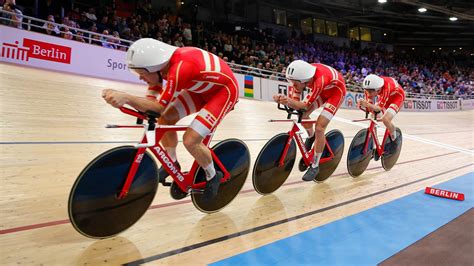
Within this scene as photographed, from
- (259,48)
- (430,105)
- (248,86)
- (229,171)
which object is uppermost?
(259,48)

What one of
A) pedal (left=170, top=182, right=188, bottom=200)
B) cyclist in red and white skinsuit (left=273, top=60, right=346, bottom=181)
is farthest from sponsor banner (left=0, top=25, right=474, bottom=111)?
pedal (left=170, top=182, right=188, bottom=200)

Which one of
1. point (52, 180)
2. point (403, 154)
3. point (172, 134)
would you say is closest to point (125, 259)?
point (172, 134)

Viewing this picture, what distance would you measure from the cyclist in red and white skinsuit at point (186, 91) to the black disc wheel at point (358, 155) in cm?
234

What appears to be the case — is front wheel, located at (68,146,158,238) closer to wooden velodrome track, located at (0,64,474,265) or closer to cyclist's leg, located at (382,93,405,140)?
wooden velodrome track, located at (0,64,474,265)

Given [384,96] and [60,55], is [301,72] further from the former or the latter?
[60,55]

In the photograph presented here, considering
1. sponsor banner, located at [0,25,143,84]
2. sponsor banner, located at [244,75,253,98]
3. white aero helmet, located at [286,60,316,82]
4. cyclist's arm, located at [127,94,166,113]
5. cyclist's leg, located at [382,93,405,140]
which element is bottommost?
cyclist's leg, located at [382,93,405,140]

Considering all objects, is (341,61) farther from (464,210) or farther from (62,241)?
(62,241)

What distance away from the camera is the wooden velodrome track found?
1.99m

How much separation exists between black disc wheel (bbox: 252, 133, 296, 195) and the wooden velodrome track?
0.12 m

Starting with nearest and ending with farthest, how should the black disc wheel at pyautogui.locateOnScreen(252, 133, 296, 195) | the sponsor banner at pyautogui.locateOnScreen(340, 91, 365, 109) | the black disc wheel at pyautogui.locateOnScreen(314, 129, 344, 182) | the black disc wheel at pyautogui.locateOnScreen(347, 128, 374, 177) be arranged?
the black disc wheel at pyautogui.locateOnScreen(252, 133, 296, 195) → the black disc wheel at pyautogui.locateOnScreen(314, 129, 344, 182) → the black disc wheel at pyautogui.locateOnScreen(347, 128, 374, 177) → the sponsor banner at pyautogui.locateOnScreen(340, 91, 365, 109)

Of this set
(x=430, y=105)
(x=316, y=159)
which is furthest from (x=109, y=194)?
(x=430, y=105)

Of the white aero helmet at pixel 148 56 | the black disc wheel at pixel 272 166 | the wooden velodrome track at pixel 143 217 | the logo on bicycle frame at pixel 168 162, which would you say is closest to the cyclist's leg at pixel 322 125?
the wooden velodrome track at pixel 143 217

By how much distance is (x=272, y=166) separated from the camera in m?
3.21

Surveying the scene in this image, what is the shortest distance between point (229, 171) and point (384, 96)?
2730 mm
